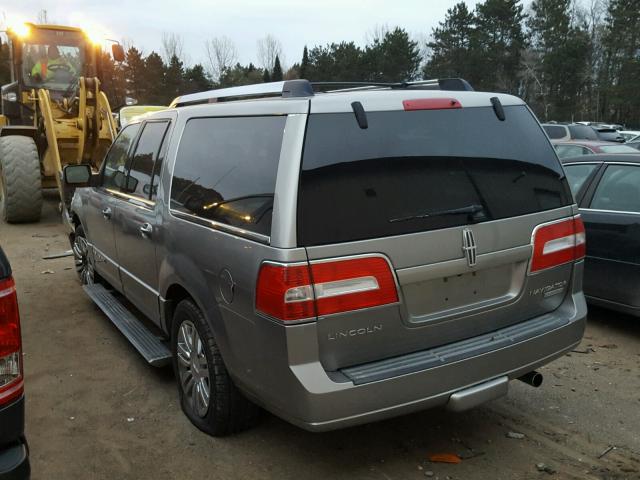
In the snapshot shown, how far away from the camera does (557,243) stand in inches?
129

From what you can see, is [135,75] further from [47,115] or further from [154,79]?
[47,115]

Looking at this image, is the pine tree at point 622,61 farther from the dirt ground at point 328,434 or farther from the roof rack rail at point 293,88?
the roof rack rail at point 293,88

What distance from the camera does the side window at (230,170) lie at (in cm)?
280

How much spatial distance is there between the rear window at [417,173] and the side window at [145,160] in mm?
1839

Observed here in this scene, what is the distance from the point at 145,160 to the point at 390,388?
2656 mm

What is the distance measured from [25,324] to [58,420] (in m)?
2.10

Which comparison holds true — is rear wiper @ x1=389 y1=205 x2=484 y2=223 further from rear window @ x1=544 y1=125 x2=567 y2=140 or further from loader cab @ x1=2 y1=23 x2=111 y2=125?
rear window @ x1=544 y1=125 x2=567 y2=140

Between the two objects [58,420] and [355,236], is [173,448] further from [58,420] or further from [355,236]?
[355,236]

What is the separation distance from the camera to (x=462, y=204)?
2.92 meters

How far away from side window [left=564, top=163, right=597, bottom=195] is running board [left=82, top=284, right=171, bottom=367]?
13.0 ft

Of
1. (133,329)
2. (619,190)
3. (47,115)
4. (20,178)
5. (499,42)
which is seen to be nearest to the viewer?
(133,329)

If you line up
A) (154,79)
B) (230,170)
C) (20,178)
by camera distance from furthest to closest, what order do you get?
(154,79) → (20,178) → (230,170)

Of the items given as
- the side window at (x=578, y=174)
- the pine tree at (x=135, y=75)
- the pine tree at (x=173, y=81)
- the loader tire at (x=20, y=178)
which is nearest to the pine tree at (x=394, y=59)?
the pine tree at (x=173, y=81)

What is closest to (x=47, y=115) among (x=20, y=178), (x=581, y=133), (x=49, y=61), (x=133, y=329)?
(x=20, y=178)
